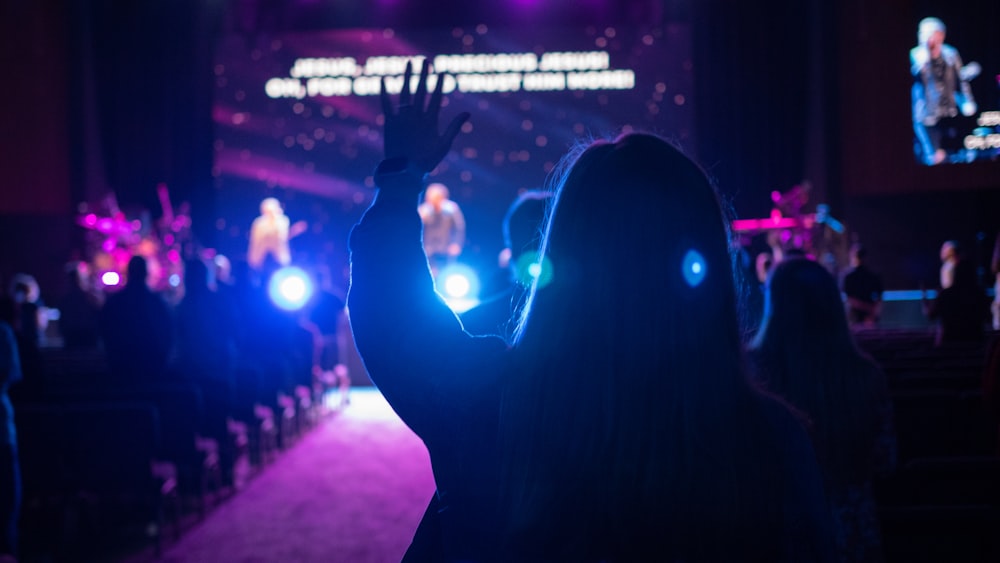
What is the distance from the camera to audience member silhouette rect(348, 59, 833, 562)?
890mm

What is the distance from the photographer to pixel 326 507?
16.9ft

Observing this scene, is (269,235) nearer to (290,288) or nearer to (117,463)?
(290,288)

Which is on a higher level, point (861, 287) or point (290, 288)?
point (290, 288)

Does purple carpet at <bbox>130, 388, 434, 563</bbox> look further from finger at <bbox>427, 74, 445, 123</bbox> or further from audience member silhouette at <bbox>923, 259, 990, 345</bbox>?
audience member silhouette at <bbox>923, 259, 990, 345</bbox>

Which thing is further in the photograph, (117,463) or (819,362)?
(117,463)

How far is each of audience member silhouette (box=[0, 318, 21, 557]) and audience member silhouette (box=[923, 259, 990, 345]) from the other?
20.5 ft

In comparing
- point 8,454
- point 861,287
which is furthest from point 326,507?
point 861,287

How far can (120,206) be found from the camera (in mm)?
14211

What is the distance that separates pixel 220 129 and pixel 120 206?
225 centimetres

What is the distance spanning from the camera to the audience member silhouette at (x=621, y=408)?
89 cm

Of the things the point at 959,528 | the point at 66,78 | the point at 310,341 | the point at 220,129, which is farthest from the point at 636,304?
the point at 66,78

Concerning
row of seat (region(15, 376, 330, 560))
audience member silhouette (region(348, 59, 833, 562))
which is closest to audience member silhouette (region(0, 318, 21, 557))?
row of seat (region(15, 376, 330, 560))

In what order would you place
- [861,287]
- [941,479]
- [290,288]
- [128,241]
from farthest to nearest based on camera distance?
[128,241] < [861,287] < [290,288] < [941,479]

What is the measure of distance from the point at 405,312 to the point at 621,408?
11.2 inches
